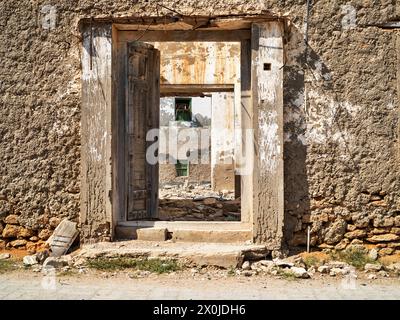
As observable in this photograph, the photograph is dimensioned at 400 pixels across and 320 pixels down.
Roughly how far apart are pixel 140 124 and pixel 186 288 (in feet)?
8.89

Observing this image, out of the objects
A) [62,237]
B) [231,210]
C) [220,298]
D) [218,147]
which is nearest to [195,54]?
[231,210]

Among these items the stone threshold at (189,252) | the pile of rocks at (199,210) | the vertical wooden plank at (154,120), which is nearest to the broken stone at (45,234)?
the stone threshold at (189,252)

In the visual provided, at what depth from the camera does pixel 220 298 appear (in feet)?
12.9

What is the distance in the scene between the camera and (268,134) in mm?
5309

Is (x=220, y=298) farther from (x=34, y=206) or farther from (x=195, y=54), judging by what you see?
(x=195, y=54)

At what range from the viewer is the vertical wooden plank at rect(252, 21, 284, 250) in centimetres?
527

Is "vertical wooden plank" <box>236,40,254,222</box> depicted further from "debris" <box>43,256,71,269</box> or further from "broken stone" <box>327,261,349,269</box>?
"debris" <box>43,256,71,269</box>

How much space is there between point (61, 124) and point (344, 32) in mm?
3276

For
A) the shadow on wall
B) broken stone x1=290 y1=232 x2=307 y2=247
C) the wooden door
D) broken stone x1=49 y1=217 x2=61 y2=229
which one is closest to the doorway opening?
the wooden door

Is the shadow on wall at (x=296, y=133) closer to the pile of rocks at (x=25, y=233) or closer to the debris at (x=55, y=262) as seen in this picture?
the debris at (x=55, y=262)

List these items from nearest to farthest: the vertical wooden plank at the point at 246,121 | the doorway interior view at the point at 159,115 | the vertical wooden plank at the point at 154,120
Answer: the vertical wooden plank at the point at 246,121, the doorway interior view at the point at 159,115, the vertical wooden plank at the point at 154,120

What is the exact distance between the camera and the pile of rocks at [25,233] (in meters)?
5.46

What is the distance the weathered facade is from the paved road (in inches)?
31.6

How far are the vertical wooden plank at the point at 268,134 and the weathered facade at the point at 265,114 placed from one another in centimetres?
1
